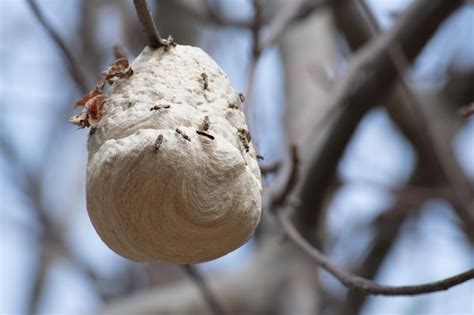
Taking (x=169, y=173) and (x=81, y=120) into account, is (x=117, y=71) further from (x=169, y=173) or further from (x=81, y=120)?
(x=169, y=173)

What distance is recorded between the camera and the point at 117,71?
0.92 m

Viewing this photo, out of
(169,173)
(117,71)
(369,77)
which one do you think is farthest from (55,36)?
(369,77)

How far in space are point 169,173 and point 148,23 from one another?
7.4 inches

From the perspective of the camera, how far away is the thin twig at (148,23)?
84cm

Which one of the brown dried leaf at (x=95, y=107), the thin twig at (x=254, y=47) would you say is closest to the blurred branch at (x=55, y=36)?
the thin twig at (x=254, y=47)

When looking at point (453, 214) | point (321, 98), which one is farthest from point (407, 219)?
point (321, 98)

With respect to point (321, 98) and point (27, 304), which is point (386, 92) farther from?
point (27, 304)

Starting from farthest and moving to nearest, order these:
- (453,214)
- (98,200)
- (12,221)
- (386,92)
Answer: (12,221) → (453,214) → (386,92) → (98,200)

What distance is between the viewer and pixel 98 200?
814 mm

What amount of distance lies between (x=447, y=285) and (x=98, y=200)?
412 millimetres

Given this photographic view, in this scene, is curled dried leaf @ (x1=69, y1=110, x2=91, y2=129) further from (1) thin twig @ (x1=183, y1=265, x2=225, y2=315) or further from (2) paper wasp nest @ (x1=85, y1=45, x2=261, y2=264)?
(1) thin twig @ (x1=183, y1=265, x2=225, y2=315)

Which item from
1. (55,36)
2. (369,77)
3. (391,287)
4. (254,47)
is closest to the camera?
(391,287)

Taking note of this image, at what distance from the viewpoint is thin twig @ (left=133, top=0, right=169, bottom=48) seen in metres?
0.84

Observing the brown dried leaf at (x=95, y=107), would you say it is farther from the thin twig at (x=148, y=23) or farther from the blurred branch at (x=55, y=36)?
the blurred branch at (x=55, y=36)
